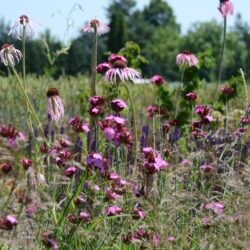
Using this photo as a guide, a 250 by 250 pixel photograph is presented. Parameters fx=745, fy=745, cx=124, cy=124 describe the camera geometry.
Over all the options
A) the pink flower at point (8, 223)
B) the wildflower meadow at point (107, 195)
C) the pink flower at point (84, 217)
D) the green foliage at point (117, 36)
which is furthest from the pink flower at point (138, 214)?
the green foliage at point (117, 36)

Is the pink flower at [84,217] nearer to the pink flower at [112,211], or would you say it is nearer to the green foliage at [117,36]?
the pink flower at [112,211]

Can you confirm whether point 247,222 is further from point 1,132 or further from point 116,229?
point 1,132

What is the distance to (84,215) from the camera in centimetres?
302

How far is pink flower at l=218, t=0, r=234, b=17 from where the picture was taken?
4.93 m

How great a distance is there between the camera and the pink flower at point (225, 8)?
4930 millimetres

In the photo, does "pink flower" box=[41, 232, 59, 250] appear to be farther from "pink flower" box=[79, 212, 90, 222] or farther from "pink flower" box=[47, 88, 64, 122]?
"pink flower" box=[47, 88, 64, 122]

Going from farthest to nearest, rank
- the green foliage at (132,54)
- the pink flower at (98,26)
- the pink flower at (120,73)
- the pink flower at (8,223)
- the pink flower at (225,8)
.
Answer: the green foliage at (132,54)
the pink flower at (225,8)
the pink flower at (98,26)
the pink flower at (120,73)
the pink flower at (8,223)

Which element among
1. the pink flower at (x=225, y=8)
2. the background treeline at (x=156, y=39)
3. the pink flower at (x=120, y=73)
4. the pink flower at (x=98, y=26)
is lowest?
the background treeline at (x=156, y=39)

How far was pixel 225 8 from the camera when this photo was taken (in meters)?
4.93

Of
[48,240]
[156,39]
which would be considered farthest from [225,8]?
[156,39]

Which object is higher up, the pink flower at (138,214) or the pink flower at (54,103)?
the pink flower at (54,103)

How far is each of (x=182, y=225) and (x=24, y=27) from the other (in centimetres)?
130

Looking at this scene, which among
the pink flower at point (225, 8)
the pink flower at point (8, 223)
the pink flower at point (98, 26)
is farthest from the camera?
the pink flower at point (225, 8)

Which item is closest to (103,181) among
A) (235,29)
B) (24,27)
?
(24,27)
